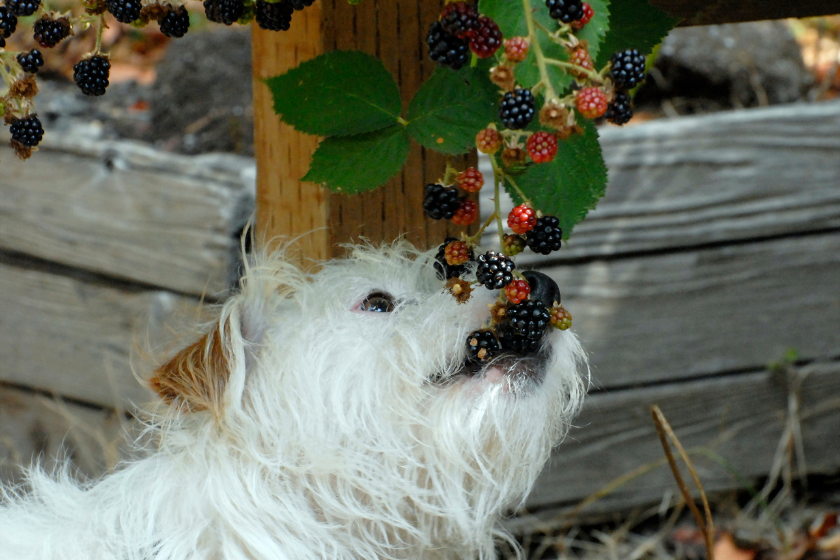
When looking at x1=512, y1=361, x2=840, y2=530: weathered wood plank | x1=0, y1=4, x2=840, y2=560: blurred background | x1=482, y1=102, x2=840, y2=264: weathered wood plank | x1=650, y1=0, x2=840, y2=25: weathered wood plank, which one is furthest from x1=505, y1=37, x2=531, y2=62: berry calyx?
x1=512, y1=361, x2=840, y2=530: weathered wood plank

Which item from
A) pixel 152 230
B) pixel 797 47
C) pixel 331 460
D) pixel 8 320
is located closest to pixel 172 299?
pixel 152 230

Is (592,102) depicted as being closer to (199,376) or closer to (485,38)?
(485,38)

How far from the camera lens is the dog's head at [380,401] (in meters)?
1.00

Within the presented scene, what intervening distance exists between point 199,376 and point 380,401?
25cm

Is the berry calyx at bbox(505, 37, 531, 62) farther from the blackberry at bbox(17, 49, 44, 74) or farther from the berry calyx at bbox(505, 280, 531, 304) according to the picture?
the blackberry at bbox(17, 49, 44, 74)

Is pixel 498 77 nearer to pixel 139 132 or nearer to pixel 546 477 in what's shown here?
pixel 546 477

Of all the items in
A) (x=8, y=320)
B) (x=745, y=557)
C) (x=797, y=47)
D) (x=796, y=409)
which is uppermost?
(x=797, y=47)

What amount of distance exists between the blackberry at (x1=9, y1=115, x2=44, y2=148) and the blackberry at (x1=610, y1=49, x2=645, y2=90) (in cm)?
56

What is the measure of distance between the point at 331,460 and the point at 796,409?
1.55m

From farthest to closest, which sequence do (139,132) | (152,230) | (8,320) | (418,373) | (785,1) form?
(139,132) < (8,320) < (152,230) < (785,1) < (418,373)

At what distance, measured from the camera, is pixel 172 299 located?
202 centimetres

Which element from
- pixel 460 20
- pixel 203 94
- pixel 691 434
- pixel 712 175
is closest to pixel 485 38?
pixel 460 20

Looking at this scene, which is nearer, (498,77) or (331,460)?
(498,77)

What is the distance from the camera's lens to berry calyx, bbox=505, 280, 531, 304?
31.9 inches
